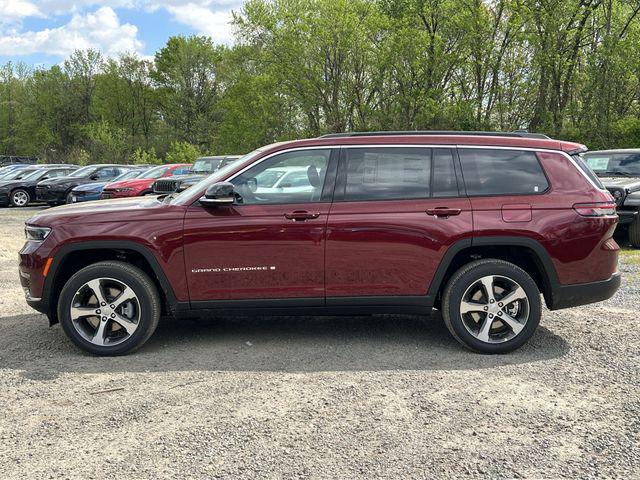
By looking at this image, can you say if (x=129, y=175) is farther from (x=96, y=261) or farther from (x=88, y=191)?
(x=96, y=261)

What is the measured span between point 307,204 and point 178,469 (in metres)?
2.30

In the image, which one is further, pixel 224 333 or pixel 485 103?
pixel 485 103

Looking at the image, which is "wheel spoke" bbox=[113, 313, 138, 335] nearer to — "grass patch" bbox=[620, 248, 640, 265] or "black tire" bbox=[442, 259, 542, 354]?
"black tire" bbox=[442, 259, 542, 354]

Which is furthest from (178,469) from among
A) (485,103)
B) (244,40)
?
(244,40)

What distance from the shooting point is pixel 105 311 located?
4691mm

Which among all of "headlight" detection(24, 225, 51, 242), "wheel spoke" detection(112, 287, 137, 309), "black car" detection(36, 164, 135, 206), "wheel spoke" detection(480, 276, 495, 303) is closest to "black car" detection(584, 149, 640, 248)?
"wheel spoke" detection(480, 276, 495, 303)

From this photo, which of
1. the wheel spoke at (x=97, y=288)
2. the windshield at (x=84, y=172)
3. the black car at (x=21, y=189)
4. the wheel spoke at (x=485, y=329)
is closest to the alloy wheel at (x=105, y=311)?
the wheel spoke at (x=97, y=288)

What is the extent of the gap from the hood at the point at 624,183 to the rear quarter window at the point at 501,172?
5690 mm

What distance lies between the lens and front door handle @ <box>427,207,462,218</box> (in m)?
4.63

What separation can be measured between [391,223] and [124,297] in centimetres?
222

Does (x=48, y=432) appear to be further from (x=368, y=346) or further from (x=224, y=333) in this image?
(x=368, y=346)

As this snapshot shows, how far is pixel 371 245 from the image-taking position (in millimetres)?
4605

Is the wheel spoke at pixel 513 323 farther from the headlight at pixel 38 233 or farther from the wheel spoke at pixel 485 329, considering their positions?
the headlight at pixel 38 233

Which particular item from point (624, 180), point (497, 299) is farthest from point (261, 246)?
point (624, 180)
